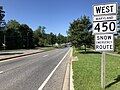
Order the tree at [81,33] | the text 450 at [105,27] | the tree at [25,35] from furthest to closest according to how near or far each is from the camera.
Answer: the tree at [25,35] → the tree at [81,33] → the text 450 at [105,27]

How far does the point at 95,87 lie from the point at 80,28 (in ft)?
104

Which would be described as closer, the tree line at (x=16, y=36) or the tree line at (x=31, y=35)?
the tree line at (x=31, y=35)

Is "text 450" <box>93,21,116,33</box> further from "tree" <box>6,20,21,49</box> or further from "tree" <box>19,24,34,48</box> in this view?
"tree" <box>19,24,34,48</box>

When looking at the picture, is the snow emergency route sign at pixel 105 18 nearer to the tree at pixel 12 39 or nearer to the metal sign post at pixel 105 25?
the metal sign post at pixel 105 25

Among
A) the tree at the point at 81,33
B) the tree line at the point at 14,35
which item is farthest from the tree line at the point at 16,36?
the tree at the point at 81,33

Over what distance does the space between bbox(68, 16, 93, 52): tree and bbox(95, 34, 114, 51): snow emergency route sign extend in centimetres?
3052

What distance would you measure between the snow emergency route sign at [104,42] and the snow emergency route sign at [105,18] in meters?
0.18

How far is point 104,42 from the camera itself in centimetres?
770

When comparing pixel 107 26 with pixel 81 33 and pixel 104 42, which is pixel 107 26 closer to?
pixel 104 42

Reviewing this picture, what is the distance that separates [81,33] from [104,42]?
3061cm

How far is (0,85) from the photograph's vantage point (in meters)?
9.08

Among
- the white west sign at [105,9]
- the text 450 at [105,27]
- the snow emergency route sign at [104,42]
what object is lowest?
the snow emergency route sign at [104,42]

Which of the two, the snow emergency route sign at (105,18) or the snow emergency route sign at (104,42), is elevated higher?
the snow emergency route sign at (105,18)

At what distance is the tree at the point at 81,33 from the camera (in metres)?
38.4
